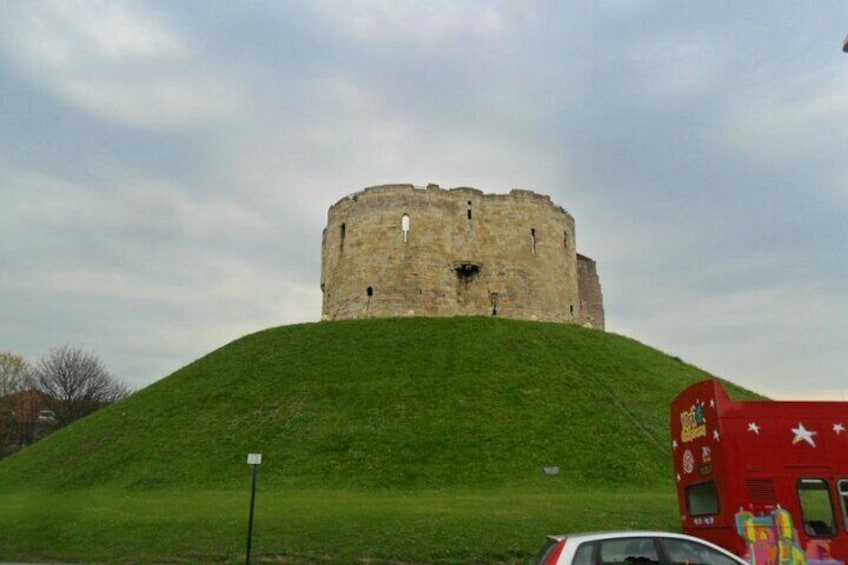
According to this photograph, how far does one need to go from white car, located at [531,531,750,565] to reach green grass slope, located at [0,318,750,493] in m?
14.5

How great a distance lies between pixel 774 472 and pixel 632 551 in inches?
174

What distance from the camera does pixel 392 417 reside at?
27.6m

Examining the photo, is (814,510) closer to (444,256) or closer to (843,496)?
(843,496)

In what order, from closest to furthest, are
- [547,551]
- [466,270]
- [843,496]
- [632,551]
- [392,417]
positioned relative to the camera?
[632,551] → [547,551] → [843,496] → [392,417] → [466,270]

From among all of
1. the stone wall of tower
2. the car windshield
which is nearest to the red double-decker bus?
the car windshield

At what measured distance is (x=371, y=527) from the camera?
1669 cm

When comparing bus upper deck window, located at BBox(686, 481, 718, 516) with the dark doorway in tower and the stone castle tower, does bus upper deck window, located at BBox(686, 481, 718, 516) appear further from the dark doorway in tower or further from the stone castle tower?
the dark doorway in tower

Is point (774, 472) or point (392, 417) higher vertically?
point (392, 417)

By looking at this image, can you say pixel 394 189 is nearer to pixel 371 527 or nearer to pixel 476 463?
pixel 476 463

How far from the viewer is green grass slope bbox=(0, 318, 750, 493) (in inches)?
951

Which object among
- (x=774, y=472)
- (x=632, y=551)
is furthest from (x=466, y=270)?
(x=632, y=551)

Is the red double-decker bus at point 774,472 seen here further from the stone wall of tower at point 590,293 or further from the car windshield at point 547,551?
the stone wall of tower at point 590,293

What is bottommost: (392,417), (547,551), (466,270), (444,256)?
(547,551)

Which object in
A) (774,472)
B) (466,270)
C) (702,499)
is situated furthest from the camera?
(466,270)
